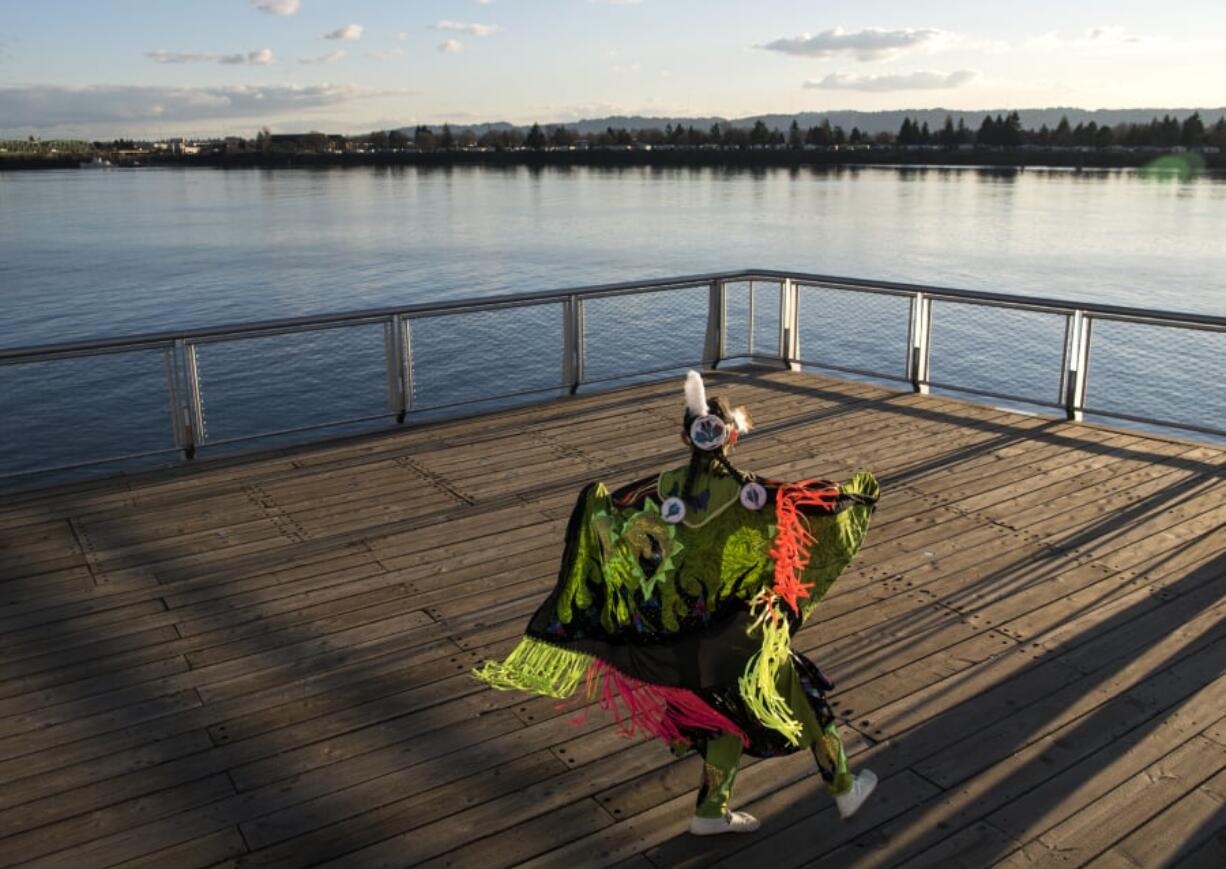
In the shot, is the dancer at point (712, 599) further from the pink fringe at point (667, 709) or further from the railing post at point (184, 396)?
the railing post at point (184, 396)

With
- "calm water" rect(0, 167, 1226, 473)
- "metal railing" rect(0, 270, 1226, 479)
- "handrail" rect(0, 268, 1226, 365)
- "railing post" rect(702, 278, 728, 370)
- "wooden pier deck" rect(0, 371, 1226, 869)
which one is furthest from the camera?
"calm water" rect(0, 167, 1226, 473)

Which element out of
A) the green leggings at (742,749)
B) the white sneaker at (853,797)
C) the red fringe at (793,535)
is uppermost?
the red fringe at (793,535)

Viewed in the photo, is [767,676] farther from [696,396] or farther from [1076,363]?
[1076,363]

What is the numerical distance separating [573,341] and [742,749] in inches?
273

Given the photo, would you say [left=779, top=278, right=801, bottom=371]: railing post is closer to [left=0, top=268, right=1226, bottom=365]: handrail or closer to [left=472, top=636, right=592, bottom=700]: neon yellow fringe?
[left=0, top=268, right=1226, bottom=365]: handrail

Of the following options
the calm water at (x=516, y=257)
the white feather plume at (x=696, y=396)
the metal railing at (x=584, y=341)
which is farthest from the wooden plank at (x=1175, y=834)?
the calm water at (x=516, y=257)

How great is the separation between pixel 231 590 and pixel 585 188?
3695 inches

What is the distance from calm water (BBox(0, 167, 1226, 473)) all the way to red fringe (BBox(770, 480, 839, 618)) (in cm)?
1665

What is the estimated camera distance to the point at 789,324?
11.2 m

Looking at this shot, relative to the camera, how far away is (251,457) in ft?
27.8

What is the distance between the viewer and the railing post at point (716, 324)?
11.1 metres

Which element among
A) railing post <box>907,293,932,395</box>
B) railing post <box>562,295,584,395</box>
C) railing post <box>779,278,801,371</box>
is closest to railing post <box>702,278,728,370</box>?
railing post <box>779,278,801,371</box>

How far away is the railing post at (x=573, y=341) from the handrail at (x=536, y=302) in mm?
129

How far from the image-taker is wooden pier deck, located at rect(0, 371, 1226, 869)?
12.6 feet
